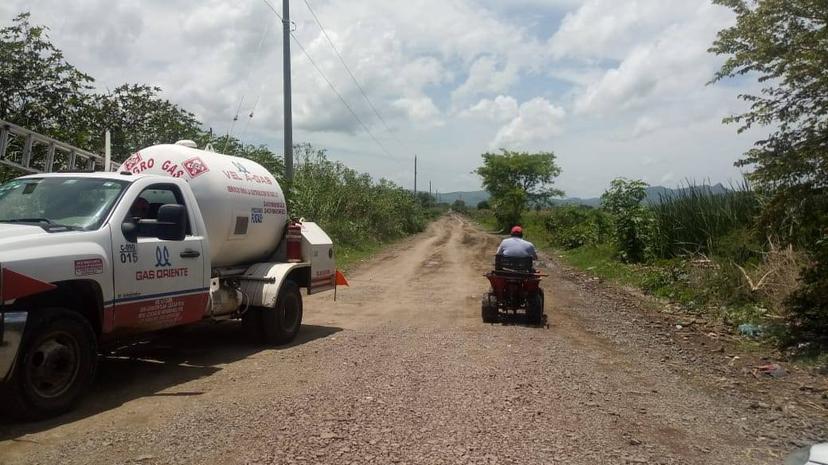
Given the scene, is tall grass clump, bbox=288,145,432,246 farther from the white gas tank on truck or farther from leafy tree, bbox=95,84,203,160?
the white gas tank on truck

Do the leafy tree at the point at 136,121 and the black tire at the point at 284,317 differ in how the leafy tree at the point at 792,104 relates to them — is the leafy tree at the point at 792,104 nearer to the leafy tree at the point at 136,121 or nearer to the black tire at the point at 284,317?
the black tire at the point at 284,317

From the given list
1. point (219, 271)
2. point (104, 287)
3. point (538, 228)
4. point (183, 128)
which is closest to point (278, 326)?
point (219, 271)

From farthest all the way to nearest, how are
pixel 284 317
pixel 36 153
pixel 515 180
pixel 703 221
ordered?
pixel 515 180 → pixel 703 221 → pixel 36 153 → pixel 284 317

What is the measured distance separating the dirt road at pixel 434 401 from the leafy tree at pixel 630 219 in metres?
9.44

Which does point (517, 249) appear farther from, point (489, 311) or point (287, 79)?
point (287, 79)

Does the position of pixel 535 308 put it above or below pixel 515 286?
below

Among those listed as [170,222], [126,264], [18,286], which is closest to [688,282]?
[170,222]

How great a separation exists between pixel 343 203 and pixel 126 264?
2454cm

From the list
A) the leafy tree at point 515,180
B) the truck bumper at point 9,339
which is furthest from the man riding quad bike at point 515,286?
the leafy tree at point 515,180

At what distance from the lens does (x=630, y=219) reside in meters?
19.9

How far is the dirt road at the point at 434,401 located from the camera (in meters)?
4.70

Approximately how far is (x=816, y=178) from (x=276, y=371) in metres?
7.72

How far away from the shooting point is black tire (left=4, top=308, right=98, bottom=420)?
5.00 meters

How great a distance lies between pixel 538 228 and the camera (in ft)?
143
